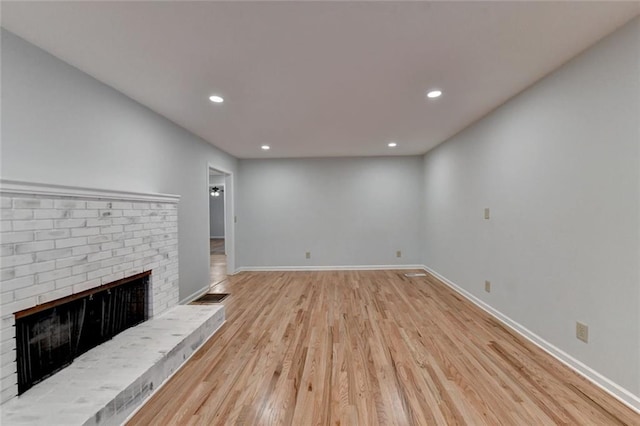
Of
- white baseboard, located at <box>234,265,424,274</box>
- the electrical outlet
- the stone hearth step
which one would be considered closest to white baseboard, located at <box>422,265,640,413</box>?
the electrical outlet

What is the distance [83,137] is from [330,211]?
12.9 feet

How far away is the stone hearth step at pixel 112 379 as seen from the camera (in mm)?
1326

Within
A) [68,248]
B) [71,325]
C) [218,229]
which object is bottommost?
[71,325]

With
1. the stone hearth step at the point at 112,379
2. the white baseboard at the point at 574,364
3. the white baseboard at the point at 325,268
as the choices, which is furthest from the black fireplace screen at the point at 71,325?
the white baseboard at the point at 574,364

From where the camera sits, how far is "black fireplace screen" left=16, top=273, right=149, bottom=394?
1537mm

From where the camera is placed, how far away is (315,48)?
1.73m

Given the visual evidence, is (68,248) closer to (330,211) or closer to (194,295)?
(194,295)

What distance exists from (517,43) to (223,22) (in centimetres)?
185

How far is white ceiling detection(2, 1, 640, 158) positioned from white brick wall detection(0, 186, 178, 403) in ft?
3.23

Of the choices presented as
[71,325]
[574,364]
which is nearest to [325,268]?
[574,364]

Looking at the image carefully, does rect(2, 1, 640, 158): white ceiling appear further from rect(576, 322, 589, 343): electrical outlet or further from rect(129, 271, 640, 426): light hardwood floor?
rect(129, 271, 640, 426): light hardwood floor

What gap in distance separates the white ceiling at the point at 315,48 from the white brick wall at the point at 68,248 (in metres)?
0.98

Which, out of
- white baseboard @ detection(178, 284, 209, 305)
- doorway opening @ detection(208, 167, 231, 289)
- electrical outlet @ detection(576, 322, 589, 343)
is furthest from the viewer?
doorway opening @ detection(208, 167, 231, 289)

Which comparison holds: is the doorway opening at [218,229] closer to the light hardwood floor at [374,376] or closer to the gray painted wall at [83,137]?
the gray painted wall at [83,137]
